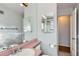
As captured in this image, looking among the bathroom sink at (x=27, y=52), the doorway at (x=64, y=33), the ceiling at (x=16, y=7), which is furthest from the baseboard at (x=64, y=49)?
the ceiling at (x=16, y=7)

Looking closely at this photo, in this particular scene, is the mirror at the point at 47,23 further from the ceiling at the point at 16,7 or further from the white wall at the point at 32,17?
the ceiling at the point at 16,7

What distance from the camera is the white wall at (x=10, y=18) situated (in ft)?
5.66

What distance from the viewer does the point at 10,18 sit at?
180 centimetres

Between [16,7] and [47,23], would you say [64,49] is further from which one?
[16,7]

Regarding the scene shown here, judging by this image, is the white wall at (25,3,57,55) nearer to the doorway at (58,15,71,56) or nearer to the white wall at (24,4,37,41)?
the white wall at (24,4,37,41)

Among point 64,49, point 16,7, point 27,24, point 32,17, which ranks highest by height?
point 16,7

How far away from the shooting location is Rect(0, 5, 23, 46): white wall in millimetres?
1725

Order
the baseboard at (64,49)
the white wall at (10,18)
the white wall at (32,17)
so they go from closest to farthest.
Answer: the white wall at (10,18) < the white wall at (32,17) < the baseboard at (64,49)

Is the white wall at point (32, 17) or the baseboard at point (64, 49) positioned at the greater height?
the white wall at point (32, 17)

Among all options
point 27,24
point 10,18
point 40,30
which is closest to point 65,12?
point 40,30

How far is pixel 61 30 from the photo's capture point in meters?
2.11

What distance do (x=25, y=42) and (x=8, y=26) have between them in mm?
359

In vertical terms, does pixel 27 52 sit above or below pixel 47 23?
below

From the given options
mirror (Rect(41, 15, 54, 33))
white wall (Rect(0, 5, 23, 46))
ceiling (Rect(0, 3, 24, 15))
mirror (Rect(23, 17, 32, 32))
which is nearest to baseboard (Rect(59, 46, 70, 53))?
mirror (Rect(41, 15, 54, 33))
